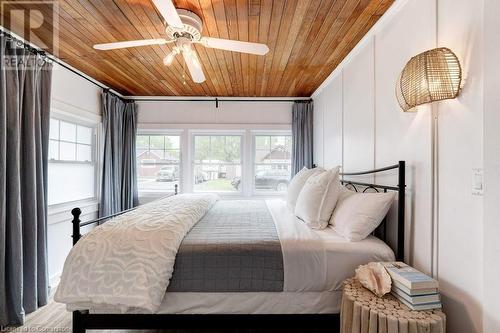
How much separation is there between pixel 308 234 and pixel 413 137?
3.01 feet

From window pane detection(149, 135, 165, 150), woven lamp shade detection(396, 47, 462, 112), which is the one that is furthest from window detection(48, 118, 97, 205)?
woven lamp shade detection(396, 47, 462, 112)

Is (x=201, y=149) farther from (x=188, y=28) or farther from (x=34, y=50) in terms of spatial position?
(x=188, y=28)

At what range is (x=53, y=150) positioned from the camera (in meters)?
2.79

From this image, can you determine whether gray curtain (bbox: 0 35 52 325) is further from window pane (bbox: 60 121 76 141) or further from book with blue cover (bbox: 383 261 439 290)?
book with blue cover (bbox: 383 261 439 290)

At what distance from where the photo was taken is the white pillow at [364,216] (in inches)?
65.4

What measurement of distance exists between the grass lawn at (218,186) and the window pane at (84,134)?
1676 millimetres

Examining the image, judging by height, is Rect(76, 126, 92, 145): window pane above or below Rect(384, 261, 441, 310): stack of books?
above

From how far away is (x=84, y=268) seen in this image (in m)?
1.42

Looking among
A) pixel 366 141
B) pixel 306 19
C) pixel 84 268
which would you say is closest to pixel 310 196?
pixel 366 141

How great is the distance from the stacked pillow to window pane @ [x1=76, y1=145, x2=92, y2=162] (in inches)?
112

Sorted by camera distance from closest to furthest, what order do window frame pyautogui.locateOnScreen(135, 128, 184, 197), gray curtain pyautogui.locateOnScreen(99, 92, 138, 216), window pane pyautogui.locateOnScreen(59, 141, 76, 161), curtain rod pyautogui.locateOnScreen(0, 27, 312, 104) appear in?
→ curtain rod pyautogui.locateOnScreen(0, 27, 312, 104) → window pane pyautogui.locateOnScreen(59, 141, 76, 161) → gray curtain pyautogui.locateOnScreen(99, 92, 138, 216) → window frame pyautogui.locateOnScreen(135, 128, 184, 197)

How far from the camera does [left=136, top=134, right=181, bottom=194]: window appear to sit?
4.17m

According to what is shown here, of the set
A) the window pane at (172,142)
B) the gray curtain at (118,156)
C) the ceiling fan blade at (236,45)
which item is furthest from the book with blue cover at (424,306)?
the window pane at (172,142)

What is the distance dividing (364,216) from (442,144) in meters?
0.62
